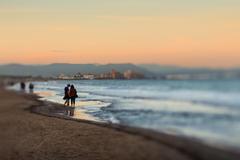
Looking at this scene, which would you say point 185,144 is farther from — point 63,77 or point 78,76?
point 63,77

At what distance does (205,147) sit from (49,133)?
7.21 m

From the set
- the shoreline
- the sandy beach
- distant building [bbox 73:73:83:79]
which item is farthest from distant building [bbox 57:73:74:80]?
the shoreline

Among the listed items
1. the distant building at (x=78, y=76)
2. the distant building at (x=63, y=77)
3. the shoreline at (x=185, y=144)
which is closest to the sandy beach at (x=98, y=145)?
the shoreline at (x=185, y=144)

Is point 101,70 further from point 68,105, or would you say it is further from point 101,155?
point 68,105

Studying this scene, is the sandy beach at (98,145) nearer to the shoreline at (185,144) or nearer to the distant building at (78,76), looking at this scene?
the shoreline at (185,144)

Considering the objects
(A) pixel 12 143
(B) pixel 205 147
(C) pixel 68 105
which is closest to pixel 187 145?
(B) pixel 205 147

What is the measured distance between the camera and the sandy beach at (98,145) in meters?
12.0

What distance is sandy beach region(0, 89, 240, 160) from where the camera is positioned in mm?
11977

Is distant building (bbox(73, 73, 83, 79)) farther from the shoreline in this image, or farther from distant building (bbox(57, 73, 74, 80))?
the shoreline

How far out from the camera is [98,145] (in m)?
14.4

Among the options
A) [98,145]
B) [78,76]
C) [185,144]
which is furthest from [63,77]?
[185,144]

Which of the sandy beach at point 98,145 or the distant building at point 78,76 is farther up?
the distant building at point 78,76

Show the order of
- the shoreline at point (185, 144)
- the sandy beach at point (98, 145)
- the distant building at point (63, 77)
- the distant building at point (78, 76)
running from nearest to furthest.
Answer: the shoreline at point (185, 144), the sandy beach at point (98, 145), the distant building at point (78, 76), the distant building at point (63, 77)

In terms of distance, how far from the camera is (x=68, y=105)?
36.5 metres
